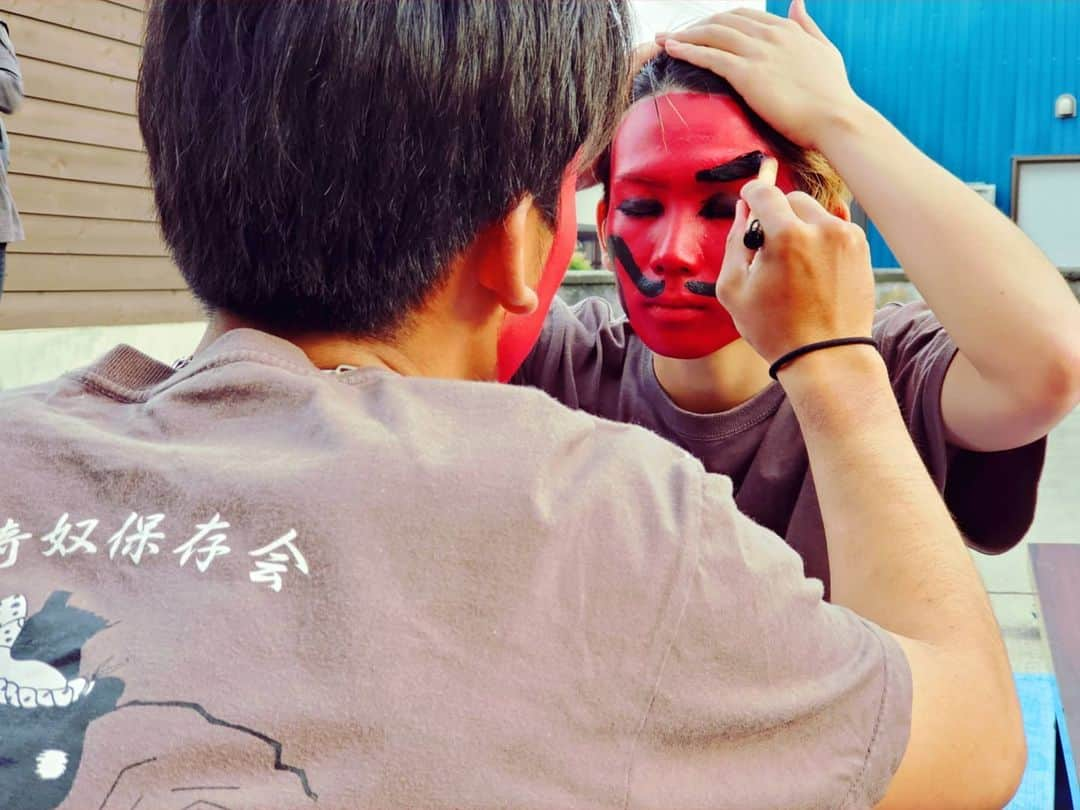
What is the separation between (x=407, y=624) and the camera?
63 cm

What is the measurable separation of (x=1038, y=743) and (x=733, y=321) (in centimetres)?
220

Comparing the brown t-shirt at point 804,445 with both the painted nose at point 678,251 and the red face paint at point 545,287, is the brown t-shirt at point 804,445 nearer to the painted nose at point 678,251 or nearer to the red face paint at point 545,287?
the painted nose at point 678,251

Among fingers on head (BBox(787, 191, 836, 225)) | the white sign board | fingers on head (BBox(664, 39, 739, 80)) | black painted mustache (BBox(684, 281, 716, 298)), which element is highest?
fingers on head (BBox(664, 39, 739, 80))

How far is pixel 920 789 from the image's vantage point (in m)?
0.74

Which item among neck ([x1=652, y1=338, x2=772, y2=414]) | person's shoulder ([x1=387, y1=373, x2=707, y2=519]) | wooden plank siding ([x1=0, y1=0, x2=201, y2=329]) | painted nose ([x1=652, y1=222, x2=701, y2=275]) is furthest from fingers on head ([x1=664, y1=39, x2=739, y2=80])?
wooden plank siding ([x1=0, y1=0, x2=201, y2=329])

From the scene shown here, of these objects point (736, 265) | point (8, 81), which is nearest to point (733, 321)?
point (736, 265)

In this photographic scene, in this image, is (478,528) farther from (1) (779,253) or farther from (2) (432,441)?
(1) (779,253)

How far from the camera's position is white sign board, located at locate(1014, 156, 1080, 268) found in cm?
1109

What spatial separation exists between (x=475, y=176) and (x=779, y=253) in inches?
13.4

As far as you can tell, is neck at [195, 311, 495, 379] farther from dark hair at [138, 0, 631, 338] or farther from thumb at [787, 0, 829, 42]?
thumb at [787, 0, 829, 42]

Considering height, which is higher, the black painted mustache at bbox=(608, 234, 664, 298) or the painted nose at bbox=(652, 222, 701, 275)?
the painted nose at bbox=(652, 222, 701, 275)

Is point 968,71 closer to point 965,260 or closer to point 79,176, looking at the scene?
point 79,176

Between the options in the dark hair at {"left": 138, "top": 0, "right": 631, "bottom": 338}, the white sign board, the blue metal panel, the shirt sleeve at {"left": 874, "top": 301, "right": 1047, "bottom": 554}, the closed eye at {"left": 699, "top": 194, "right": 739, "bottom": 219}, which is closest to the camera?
the dark hair at {"left": 138, "top": 0, "right": 631, "bottom": 338}

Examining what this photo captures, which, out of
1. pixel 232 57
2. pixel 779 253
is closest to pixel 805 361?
pixel 779 253
